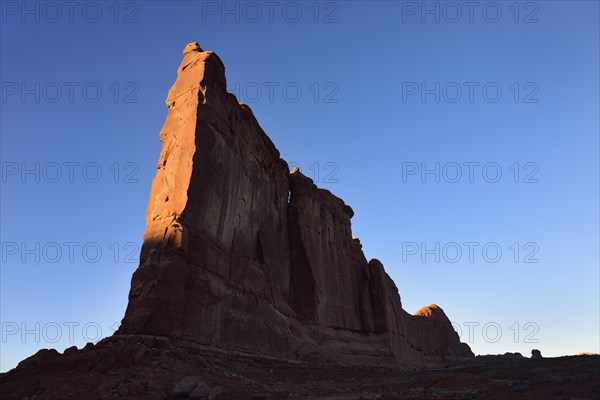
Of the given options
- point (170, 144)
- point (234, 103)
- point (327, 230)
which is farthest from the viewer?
point (327, 230)

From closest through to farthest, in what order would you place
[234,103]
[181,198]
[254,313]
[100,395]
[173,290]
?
[100,395] → [173,290] → [181,198] → [254,313] → [234,103]

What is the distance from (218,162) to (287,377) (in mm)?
10805

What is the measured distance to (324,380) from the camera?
2180 cm

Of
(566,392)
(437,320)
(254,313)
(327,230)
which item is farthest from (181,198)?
(437,320)

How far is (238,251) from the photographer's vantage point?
25.5 meters

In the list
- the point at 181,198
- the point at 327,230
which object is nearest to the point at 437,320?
the point at 327,230

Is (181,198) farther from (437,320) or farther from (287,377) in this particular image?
(437,320)

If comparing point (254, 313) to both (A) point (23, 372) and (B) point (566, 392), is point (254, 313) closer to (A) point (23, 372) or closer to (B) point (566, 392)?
(A) point (23, 372)

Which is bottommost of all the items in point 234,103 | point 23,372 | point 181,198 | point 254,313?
point 23,372

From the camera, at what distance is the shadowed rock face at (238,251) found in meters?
19.4

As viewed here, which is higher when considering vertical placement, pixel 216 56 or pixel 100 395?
pixel 216 56

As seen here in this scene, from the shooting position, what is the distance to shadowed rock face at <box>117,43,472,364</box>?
19438 mm

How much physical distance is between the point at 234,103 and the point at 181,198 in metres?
8.30

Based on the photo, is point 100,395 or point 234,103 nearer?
point 100,395
